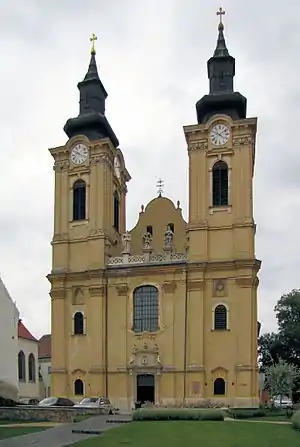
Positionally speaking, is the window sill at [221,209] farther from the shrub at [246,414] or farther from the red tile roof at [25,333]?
the red tile roof at [25,333]

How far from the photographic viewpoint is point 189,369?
2154 inches

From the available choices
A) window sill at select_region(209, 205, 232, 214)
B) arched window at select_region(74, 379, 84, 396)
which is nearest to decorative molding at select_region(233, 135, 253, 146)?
window sill at select_region(209, 205, 232, 214)

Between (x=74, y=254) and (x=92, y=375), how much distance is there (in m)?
10.1

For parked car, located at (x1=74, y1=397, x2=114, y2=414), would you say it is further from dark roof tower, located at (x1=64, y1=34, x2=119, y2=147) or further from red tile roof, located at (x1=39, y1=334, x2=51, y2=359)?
red tile roof, located at (x1=39, y1=334, x2=51, y2=359)

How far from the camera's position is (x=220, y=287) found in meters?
55.8

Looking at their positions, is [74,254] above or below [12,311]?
above

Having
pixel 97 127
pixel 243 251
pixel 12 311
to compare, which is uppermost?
pixel 97 127

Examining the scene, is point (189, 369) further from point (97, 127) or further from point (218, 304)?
point (97, 127)

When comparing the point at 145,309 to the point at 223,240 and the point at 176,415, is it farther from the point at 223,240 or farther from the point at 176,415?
the point at 176,415

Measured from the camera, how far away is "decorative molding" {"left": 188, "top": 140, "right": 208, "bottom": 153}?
58.3 metres

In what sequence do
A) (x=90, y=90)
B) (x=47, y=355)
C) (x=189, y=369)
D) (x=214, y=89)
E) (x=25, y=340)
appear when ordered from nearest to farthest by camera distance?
(x=189, y=369) < (x=214, y=89) < (x=90, y=90) < (x=25, y=340) < (x=47, y=355)

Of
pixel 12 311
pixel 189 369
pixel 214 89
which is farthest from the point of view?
pixel 214 89

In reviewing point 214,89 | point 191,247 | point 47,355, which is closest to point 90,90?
point 214,89

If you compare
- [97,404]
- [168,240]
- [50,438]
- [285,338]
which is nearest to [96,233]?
[168,240]
